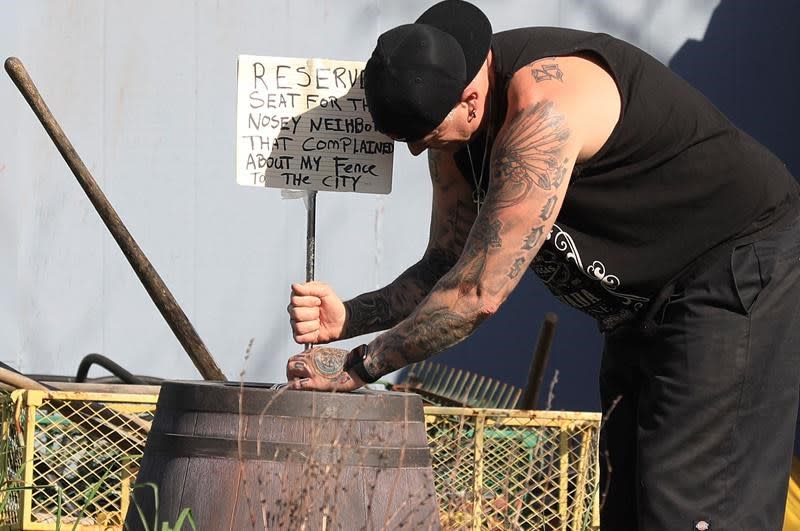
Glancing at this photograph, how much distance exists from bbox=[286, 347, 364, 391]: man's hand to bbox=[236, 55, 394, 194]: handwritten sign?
532 mm

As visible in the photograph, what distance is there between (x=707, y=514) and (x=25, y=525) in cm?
166

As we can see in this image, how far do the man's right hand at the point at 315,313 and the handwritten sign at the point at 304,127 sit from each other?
0.27 meters

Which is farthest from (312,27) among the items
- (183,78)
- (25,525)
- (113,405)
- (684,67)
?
(25,525)

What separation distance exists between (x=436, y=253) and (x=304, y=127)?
467 millimetres

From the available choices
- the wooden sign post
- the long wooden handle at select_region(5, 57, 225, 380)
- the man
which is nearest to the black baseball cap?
the man

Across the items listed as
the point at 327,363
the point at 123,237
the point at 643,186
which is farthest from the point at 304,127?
the point at 123,237

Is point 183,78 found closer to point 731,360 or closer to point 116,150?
point 116,150

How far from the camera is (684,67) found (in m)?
6.03

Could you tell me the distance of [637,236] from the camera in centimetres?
288

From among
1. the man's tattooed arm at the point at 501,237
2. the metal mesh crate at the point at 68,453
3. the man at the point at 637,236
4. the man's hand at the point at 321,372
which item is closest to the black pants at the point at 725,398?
the man at the point at 637,236

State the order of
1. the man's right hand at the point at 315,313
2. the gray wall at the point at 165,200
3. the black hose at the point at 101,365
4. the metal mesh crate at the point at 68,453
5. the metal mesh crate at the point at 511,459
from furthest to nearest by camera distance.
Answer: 1. the gray wall at the point at 165,200
2. the black hose at the point at 101,365
3. the metal mesh crate at the point at 511,459
4. the metal mesh crate at the point at 68,453
5. the man's right hand at the point at 315,313

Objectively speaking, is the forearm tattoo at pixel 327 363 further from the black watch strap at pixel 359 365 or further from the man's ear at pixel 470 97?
the man's ear at pixel 470 97

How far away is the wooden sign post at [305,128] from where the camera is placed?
3.15 meters

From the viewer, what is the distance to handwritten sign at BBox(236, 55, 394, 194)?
3148 millimetres
